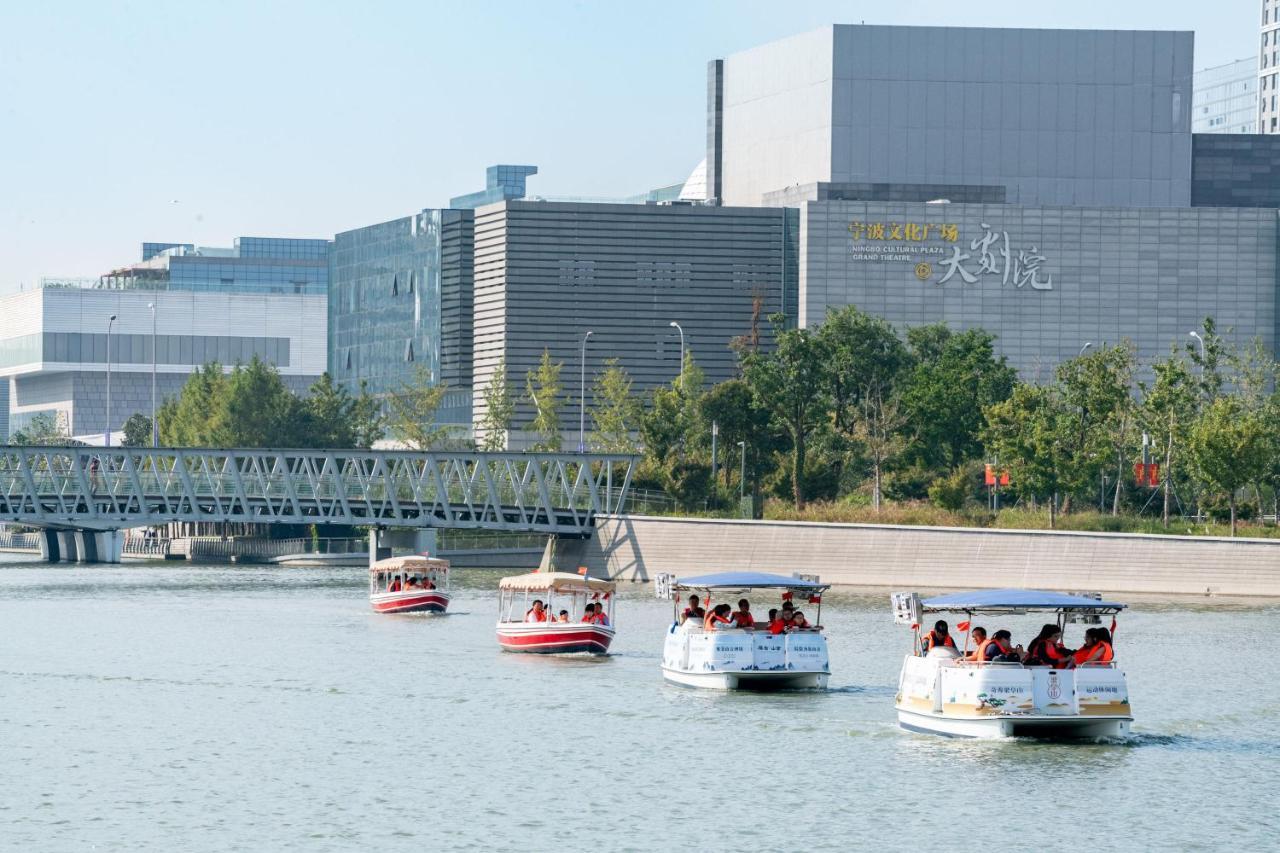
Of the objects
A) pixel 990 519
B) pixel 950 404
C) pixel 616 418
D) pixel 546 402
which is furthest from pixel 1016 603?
pixel 546 402

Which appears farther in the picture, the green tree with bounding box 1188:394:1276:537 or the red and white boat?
the green tree with bounding box 1188:394:1276:537

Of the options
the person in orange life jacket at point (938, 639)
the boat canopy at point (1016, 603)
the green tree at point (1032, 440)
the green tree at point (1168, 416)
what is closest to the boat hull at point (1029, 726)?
the person in orange life jacket at point (938, 639)

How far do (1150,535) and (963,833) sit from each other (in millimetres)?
61897

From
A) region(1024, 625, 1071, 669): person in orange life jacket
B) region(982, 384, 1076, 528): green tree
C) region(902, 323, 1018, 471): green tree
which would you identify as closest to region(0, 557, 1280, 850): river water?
region(1024, 625, 1071, 669): person in orange life jacket

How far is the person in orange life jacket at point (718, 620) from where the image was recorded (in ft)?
193

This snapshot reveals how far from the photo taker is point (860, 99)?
632ft

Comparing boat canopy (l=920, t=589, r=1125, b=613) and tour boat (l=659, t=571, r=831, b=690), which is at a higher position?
boat canopy (l=920, t=589, r=1125, b=613)

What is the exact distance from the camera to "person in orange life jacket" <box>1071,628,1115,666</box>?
47.0 metres

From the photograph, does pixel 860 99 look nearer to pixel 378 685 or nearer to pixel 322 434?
pixel 322 434

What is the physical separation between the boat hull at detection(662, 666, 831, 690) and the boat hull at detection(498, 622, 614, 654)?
9.50 meters

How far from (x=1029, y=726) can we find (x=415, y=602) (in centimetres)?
4346

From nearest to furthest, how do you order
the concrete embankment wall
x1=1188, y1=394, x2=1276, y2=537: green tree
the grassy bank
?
the concrete embankment wall → the grassy bank → x1=1188, y1=394, x2=1276, y2=537: green tree

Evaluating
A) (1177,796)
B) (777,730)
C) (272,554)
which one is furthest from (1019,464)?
(1177,796)

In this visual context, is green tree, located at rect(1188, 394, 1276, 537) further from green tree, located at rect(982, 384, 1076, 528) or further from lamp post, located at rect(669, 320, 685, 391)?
lamp post, located at rect(669, 320, 685, 391)
